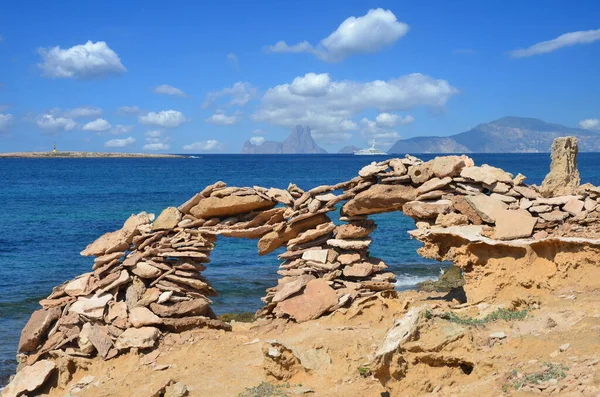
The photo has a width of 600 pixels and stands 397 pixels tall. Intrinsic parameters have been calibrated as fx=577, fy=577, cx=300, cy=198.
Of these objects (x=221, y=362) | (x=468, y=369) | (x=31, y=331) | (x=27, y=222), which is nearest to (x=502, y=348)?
(x=468, y=369)

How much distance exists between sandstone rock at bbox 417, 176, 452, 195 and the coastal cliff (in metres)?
0.05

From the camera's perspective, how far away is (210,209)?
1379 centimetres

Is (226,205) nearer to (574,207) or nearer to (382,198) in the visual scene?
(382,198)

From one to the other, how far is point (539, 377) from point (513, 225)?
5464 mm

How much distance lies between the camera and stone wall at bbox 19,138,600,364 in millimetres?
12188

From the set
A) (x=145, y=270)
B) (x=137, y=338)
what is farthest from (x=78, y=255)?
(x=137, y=338)

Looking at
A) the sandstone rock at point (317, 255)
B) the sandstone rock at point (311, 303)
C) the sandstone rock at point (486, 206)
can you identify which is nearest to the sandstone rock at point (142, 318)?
the sandstone rock at point (311, 303)

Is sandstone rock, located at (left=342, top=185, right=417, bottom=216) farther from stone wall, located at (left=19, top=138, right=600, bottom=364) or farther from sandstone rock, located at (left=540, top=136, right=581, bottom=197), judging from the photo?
sandstone rock, located at (left=540, top=136, right=581, bottom=197)

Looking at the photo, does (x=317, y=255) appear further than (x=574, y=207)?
Yes

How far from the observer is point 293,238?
14.1 metres

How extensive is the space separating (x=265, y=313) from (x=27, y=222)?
32630 millimetres

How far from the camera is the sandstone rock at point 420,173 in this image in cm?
1325

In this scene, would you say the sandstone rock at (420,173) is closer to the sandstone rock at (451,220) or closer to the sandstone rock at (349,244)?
the sandstone rock at (451,220)

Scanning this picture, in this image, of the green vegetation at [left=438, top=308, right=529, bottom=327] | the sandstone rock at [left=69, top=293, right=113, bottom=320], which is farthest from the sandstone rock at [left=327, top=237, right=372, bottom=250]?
the sandstone rock at [left=69, top=293, right=113, bottom=320]
